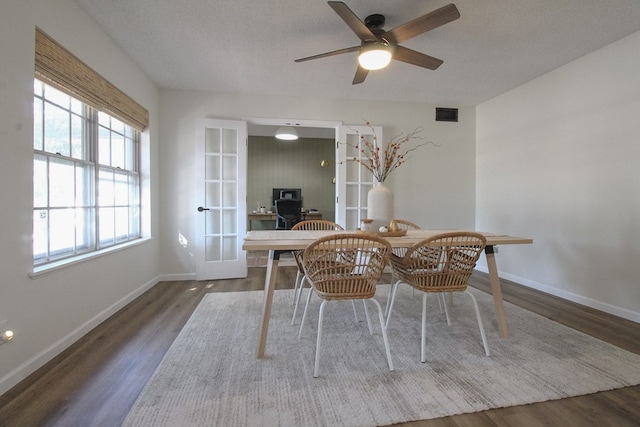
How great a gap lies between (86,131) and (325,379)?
265 centimetres

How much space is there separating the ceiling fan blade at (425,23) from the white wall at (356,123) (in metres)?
2.02

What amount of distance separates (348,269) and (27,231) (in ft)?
6.21

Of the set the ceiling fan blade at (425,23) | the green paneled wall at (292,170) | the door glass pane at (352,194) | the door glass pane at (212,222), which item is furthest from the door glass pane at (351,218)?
the green paneled wall at (292,170)

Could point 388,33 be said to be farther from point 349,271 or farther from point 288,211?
point 288,211

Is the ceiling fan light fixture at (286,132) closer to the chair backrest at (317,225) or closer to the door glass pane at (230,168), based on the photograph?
the door glass pane at (230,168)

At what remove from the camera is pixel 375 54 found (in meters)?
2.12

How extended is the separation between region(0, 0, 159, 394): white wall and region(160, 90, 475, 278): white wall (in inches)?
50.9

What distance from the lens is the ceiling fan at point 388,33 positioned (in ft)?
5.80

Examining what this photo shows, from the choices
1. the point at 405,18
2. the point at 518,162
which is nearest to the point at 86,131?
the point at 405,18

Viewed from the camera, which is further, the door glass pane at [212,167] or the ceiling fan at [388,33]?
the door glass pane at [212,167]

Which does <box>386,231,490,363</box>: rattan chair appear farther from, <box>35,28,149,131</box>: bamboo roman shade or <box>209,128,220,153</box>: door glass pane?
<box>209,128,220,153</box>: door glass pane

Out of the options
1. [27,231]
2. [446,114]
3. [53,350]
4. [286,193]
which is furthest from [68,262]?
[286,193]

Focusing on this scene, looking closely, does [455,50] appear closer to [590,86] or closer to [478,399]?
[590,86]

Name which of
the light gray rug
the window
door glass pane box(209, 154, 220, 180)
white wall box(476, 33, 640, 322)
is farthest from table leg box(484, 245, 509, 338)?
door glass pane box(209, 154, 220, 180)
